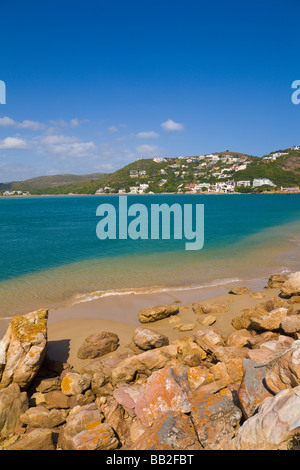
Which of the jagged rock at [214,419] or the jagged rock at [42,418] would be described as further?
the jagged rock at [42,418]

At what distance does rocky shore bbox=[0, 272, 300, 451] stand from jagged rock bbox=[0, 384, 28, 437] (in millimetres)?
21

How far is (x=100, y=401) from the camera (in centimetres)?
691

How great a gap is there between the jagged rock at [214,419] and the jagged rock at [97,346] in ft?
16.4

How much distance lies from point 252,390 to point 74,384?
15.0 ft

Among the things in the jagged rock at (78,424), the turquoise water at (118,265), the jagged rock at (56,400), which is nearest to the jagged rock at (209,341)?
the jagged rock at (78,424)

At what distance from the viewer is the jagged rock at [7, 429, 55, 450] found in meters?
5.36

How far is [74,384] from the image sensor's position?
7309 millimetres

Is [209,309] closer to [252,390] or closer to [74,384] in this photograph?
[74,384]

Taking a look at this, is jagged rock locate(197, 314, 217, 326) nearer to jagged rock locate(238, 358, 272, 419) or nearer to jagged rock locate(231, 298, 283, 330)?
jagged rock locate(231, 298, 283, 330)

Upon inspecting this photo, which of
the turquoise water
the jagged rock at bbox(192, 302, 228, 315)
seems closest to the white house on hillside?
the turquoise water

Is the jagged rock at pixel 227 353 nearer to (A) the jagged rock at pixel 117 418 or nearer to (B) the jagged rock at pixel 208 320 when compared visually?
(A) the jagged rock at pixel 117 418

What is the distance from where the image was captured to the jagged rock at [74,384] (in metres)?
7.25

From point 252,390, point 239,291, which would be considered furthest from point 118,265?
point 252,390
